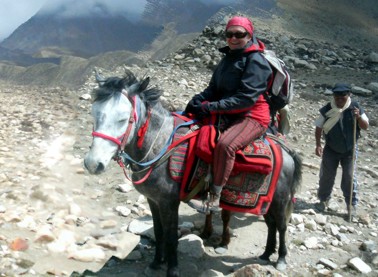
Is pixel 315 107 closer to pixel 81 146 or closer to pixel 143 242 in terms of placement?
pixel 81 146

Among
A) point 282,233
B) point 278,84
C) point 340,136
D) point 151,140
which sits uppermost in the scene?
point 278,84

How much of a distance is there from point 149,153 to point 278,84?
4.01ft

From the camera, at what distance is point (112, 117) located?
288cm

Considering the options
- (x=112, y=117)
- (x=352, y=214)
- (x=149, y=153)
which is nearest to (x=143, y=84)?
(x=112, y=117)

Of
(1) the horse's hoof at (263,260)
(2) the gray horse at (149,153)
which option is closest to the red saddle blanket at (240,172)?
(2) the gray horse at (149,153)

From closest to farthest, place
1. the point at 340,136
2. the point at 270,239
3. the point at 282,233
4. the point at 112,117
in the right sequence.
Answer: the point at 112,117, the point at 282,233, the point at 270,239, the point at 340,136

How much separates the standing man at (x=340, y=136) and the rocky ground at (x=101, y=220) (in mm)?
339

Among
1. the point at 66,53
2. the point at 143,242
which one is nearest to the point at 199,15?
the point at 66,53

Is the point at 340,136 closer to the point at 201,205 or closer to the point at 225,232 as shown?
the point at 225,232

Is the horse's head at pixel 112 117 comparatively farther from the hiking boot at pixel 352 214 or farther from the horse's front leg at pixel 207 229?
the hiking boot at pixel 352 214

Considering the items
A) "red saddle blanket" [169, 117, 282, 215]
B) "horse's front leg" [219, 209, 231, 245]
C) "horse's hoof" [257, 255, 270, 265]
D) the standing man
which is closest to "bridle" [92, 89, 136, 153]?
"red saddle blanket" [169, 117, 282, 215]

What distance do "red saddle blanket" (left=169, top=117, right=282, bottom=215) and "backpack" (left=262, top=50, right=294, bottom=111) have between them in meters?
0.36

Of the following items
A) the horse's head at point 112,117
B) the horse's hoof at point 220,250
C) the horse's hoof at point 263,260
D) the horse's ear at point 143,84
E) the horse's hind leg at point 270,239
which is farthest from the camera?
the horse's hoof at point 220,250

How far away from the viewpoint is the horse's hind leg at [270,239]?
13.3 feet
